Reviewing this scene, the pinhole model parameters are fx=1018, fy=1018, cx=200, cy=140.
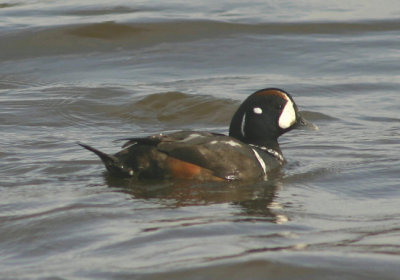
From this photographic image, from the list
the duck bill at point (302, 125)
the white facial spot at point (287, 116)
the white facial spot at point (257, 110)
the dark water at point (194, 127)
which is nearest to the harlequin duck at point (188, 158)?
the dark water at point (194, 127)

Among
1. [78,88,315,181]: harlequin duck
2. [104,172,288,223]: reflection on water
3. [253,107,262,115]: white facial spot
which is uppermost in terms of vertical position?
[253,107,262,115]: white facial spot

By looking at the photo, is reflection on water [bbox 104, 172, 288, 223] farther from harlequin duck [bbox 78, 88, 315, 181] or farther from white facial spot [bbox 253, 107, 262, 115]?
white facial spot [bbox 253, 107, 262, 115]

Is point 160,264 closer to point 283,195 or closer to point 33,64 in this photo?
point 283,195

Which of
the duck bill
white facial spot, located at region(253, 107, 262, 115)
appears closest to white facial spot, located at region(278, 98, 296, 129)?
the duck bill

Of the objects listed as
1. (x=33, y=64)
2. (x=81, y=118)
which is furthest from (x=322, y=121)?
(x=33, y=64)

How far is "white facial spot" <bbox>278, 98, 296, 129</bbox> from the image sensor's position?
9.14 meters

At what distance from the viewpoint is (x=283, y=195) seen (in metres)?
7.86

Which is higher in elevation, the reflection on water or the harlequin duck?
the harlequin duck

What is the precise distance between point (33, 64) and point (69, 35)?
1.42 m

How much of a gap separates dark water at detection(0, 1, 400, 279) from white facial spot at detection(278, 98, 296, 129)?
0.33 metres

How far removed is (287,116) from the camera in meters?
9.17

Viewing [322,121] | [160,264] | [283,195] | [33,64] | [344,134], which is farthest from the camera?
[33,64]

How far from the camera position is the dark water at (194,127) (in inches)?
230

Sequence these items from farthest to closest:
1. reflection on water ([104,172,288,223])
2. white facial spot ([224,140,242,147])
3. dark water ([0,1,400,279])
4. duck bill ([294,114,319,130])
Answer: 1. duck bill ([294,114,319,130])
2. white facial spot ([224,140,242,147])
3. reflection on water ([104,172,288,223])
4. dark water ([0,1,400,279])
